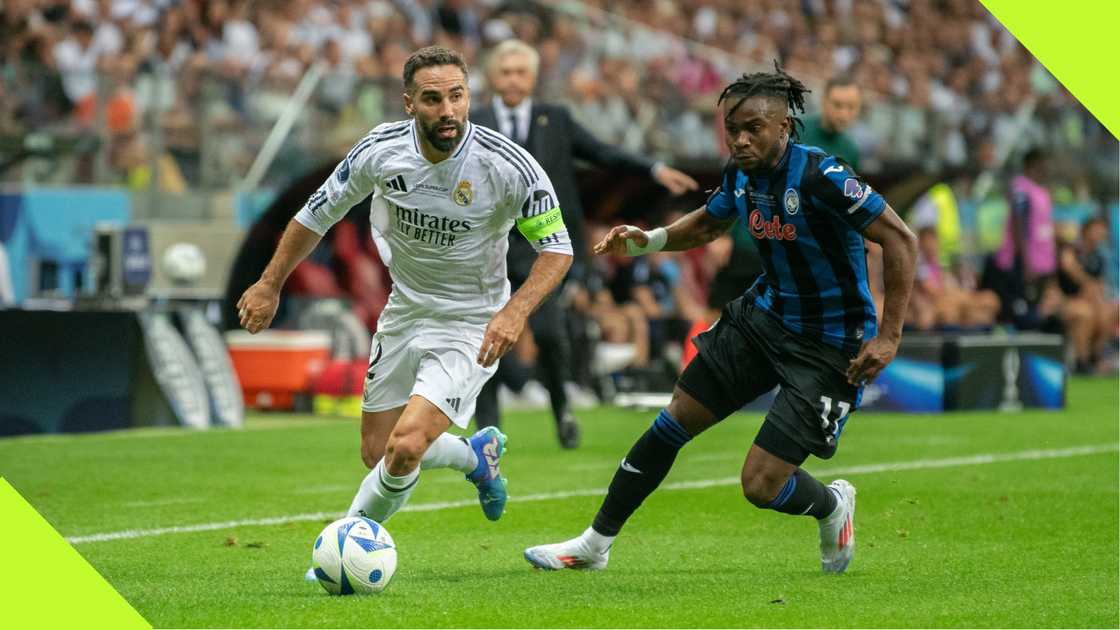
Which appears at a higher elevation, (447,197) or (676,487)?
(447,197)

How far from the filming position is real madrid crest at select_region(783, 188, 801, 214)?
7160 millimetres

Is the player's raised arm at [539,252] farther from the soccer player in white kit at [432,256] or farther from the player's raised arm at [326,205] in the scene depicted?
the player's raised arm at [326,205]

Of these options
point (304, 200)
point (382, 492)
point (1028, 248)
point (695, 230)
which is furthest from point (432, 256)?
point (1028, 248)

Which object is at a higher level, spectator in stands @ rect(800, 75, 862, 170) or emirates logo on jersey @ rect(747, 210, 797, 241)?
emirates logo on jersey @ rect(747, 210, 797, 241)

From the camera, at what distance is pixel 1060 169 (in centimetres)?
2673

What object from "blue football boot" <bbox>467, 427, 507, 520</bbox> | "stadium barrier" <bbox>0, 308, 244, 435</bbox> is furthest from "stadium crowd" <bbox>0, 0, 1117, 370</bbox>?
"blue football boot" <bbox>467, 427, 507, 520</bbox>

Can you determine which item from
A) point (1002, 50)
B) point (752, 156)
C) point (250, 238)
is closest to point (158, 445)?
point (250, 238)

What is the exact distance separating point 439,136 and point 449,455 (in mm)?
1435

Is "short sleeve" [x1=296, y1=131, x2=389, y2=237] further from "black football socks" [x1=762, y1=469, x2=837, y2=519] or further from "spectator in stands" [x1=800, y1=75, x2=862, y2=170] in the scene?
"spectator in stands" [x1=800, y1=75, x2=862, y2=170]

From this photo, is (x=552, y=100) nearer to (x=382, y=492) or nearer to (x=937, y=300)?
(x=937, y=300)

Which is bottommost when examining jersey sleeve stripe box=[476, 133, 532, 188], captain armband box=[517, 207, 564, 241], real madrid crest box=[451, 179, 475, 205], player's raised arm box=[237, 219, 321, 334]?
player's raised arm box=[237, 219, 321, 334]

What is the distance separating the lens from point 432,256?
758 centimetres

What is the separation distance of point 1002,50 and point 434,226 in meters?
26.7

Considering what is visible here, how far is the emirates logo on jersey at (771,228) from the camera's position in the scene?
Answer: 7230 millimetres
